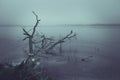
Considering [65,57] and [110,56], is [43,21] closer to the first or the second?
[65,57]

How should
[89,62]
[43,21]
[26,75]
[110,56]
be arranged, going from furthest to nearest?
[110,56]
[89,62]
[43,21]
[26,75]

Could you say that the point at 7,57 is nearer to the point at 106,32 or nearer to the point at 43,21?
the point at 43,21

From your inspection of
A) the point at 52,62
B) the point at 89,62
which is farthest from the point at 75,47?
the point at 52,62

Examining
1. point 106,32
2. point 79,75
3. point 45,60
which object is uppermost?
point 106,32

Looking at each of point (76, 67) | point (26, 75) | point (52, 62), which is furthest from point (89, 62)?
point (26, 75)

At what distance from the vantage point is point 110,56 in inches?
209

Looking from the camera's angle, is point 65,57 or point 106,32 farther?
point 106,32

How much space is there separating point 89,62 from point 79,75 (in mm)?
710

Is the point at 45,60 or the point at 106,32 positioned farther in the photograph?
the point at 106,32

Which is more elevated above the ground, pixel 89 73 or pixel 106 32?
pixel 106 32

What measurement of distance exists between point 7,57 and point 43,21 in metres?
1.31

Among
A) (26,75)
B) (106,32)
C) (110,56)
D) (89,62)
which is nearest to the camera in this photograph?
(26,75)

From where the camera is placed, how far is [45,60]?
441 centimetres

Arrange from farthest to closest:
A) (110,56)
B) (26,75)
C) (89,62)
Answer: (110,56), (89,62), (26,75)
